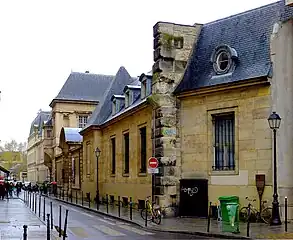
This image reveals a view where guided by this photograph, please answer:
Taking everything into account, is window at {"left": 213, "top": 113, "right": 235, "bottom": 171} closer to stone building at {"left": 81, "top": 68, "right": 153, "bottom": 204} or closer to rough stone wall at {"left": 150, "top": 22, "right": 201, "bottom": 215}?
rough stone wall at {"left": 150, "top": 22, "right": 201, "bottom": 215}

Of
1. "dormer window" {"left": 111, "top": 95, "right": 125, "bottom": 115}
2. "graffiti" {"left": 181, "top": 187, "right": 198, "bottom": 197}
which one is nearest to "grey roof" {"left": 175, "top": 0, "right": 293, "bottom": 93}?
"graffiti" {"left": 181, "top": 187, "right": 198, "bottom": 197}

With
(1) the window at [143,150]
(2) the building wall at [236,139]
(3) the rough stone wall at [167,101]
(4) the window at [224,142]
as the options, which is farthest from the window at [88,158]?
(4) the window at [224,142]

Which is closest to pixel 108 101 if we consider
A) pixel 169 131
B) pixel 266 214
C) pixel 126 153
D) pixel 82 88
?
pixel 126 153

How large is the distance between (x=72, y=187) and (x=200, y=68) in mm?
29667

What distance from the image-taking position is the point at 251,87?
72.5 feet

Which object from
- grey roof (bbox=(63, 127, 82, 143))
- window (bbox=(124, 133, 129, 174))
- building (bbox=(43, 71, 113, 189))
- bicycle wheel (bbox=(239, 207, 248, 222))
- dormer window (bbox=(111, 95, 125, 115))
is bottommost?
bicycle wheel (bbox=(239, 207, 248, 222))

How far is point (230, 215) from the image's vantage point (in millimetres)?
18016

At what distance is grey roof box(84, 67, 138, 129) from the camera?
4228 cm

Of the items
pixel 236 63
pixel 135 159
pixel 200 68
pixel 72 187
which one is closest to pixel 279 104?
pixel 236 63

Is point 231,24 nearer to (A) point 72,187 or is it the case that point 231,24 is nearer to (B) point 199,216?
(B) point 199,216

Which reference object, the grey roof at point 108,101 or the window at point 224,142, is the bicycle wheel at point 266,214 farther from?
the grey roof at point 108,101

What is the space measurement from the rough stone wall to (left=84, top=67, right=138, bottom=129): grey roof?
15.3 m

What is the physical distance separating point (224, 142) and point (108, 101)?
847 inches

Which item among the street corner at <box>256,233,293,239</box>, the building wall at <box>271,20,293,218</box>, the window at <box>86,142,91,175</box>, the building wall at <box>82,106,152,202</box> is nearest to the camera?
the street corner at <box>256,233,293,239</box>
